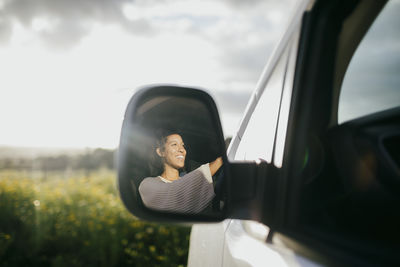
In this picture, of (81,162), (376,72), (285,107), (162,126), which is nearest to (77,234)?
(162,126)

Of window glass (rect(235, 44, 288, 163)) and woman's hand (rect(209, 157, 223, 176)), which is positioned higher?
window glass (rect(235, 44, 288, 163))

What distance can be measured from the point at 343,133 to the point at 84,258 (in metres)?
6.42

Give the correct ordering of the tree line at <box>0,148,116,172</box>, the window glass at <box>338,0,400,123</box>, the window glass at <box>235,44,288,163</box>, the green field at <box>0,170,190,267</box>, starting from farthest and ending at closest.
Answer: the tree line at <box>0,148,116,172</box>, the green field at <box>0,170,190,267</box>, the window glass at <box>235,44,288,163</box>, the window glass at <box>338,0,400,123</box>

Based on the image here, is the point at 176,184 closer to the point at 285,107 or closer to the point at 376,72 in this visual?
the point at 285,107

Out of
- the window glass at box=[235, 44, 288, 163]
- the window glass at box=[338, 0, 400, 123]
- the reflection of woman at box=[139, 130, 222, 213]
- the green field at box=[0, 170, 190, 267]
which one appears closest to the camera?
the window glass at box=[338, 0, 400, 123]

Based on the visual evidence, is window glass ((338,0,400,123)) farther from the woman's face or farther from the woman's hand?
the woman's face

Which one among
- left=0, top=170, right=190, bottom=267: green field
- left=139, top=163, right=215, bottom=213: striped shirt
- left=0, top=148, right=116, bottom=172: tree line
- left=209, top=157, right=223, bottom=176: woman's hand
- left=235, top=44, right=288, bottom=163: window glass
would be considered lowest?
left=0, top=148, right=116, bottom=172: tree line

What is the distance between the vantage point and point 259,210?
3.89ft

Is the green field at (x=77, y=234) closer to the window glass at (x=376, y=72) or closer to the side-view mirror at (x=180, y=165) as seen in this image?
the side-view mirror at (x=180, y=165)

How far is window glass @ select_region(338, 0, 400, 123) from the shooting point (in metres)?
1.11

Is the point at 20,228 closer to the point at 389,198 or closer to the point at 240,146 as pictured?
the point at 240,146

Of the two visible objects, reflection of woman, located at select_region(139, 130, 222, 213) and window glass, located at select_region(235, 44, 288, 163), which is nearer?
reflection of woman, located at select_region(139, 130, 222, 213)

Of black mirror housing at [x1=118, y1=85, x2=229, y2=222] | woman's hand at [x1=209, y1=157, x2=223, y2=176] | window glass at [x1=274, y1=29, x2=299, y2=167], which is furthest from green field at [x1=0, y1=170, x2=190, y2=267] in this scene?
window glass at [x1=274, y1=29, x2=299, y2=167]

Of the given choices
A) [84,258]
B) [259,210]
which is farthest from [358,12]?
[84,258]
